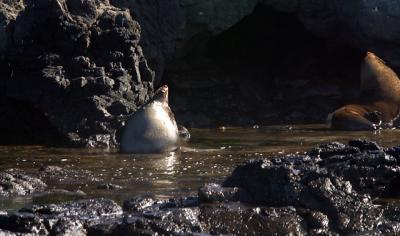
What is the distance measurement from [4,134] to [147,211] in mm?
7221

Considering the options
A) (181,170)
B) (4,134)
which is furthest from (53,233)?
(4,134)

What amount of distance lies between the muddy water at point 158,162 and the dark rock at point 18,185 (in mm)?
148

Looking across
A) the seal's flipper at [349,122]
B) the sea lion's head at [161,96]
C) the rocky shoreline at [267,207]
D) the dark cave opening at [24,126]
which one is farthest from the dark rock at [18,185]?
the seal's flipper at [349,122]

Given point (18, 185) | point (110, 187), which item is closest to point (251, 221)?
point (110, 187)

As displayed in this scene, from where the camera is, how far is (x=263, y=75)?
59.2ft

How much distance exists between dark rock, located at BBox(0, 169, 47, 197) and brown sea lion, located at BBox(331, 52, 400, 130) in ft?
22.9

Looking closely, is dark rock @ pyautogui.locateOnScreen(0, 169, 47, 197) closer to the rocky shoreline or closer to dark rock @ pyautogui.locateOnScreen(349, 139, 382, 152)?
the rocky shoreline

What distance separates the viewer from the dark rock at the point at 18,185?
28.1ft

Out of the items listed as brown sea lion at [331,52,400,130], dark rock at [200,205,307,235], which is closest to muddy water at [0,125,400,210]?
brown sea lion at [331,52,400,130]

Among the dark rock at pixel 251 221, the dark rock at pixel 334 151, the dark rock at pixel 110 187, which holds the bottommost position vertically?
the dark rock at pixel 251 221

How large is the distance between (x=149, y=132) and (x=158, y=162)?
1267 mm

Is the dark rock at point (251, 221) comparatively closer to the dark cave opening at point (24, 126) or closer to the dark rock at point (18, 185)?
the dark rock at point (18, 185)

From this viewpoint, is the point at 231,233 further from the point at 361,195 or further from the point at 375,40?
the point at 375,40

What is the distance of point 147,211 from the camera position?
266 inches
